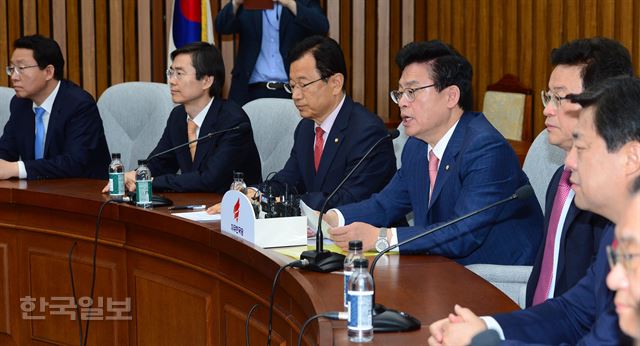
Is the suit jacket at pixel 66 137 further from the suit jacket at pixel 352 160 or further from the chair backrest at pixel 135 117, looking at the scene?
the suit jacket at pixel 352 160

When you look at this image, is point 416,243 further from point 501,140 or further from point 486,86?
point 486,86

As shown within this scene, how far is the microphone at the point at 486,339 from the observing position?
205 centimetres

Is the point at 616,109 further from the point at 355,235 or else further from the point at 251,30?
the point at 251,30

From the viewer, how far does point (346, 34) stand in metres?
7.52

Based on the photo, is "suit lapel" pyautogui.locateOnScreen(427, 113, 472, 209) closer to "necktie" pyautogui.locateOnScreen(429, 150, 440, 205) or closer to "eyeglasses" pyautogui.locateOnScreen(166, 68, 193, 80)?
"necktie" pyautogui.locateOnScreen(429, 150, 440, 205)

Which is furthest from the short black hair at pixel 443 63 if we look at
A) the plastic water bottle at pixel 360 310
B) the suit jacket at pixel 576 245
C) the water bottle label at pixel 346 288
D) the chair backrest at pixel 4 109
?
the chair backrest at pixel 4 109

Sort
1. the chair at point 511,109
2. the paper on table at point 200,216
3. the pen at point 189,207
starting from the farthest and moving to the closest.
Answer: the chair at point 511,109
the pen at point 189,207
the paper on table at point 200,216

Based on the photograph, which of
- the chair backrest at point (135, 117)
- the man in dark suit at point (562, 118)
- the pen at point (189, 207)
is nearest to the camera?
the man in dark suit at point (562, 118)

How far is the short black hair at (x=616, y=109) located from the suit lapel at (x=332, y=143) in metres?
2.05

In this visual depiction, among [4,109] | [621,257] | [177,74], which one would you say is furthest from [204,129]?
[621,257]

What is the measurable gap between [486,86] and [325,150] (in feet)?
10.3

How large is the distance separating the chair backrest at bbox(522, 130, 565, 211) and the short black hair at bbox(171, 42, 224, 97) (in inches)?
69.9

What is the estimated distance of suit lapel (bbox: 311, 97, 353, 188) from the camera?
406 cm

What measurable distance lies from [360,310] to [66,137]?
3.22m
